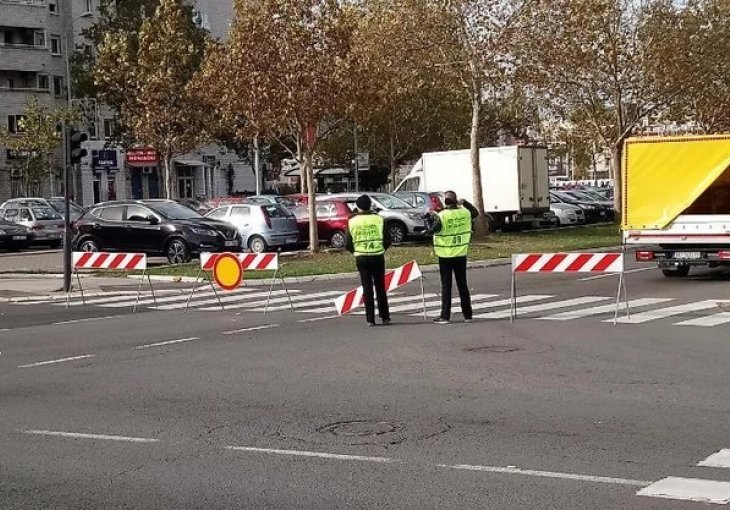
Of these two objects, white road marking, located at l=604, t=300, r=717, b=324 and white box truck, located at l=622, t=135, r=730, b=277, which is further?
white box truck, located at l=622, t=135, r=730, b=277

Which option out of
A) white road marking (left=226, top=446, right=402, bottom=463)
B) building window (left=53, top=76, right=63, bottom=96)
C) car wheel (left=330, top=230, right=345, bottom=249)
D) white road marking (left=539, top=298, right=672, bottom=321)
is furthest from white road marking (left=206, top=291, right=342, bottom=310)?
building window (left=53, top=76, right=63, bottom=96)

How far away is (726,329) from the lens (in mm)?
14469

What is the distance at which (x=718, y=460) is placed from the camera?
24.7 ft

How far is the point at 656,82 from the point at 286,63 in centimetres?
1728

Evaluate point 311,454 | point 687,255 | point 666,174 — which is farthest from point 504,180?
point 311,454

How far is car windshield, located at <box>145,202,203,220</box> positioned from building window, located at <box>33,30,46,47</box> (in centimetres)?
4178

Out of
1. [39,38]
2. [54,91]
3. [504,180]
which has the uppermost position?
[39,38]

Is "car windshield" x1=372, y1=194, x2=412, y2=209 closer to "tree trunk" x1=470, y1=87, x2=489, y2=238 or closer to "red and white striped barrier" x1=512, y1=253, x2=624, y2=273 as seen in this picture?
"tree trunk" x1=470, y1=87, x2=489, y2=238

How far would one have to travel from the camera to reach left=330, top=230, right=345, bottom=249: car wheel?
33.5 m

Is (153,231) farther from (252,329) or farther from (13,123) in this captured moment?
(13,123)

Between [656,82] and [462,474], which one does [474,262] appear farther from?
[462,474]

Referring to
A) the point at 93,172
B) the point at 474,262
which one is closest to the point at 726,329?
the point at 474,262

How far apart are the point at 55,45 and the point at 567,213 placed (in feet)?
121

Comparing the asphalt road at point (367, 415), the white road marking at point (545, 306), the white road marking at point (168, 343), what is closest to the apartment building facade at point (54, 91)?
the white road marking at point (545, 306)
